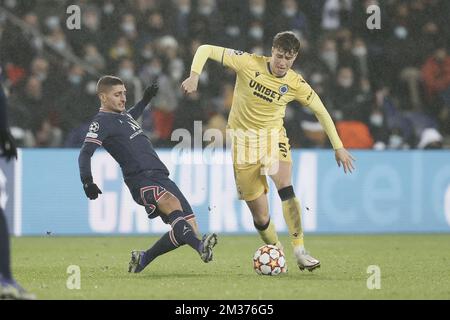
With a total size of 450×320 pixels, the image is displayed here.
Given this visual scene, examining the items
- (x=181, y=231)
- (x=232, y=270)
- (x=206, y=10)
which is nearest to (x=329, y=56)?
(x=206, y=10)

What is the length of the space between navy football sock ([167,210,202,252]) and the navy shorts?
0.41 ft

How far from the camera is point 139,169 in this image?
945cm

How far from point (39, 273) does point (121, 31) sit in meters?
7.32

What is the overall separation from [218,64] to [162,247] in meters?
7.34

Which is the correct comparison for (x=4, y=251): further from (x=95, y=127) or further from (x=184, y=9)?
(x=184, y=9)

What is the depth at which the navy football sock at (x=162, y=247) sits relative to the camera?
9.27 m

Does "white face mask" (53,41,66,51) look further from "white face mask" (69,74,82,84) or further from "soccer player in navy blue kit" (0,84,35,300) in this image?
"soccer player in navy blue kit" (0,84,35,300)

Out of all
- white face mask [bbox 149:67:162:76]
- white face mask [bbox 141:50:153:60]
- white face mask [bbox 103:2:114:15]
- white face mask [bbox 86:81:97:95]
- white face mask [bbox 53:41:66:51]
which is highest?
white face mask [bbox 103:2:114:15]

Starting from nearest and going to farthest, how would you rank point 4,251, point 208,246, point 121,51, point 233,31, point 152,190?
point 4,251, point 208,246, point 152,190, point 121,51, point 233,31

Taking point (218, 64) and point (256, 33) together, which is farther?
point (256, 33)

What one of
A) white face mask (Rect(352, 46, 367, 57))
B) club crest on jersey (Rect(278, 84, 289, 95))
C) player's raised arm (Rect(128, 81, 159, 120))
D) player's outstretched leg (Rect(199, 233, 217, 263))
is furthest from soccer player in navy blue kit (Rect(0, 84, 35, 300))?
white face mask (Rect(352, 46, 367, 57))

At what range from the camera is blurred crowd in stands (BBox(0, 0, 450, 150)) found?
15.3m
